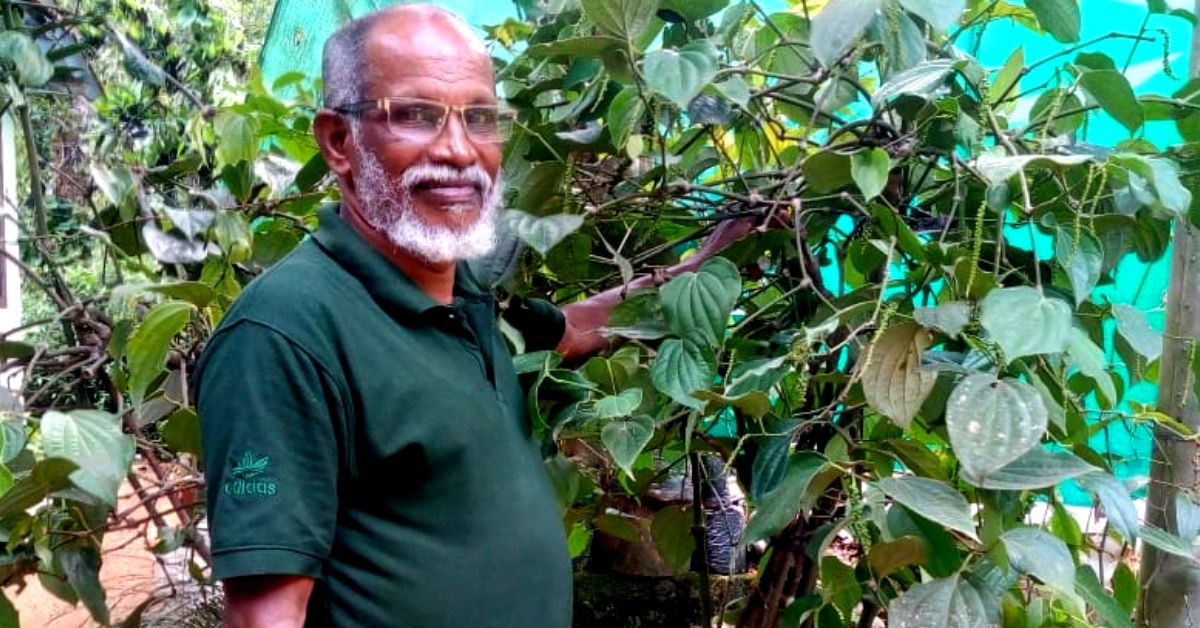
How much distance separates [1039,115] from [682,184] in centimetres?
37

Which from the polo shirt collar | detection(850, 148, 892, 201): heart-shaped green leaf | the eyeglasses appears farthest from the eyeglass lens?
detection(850, 148, 892, 201): heart-shaped green leaf

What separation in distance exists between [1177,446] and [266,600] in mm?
887

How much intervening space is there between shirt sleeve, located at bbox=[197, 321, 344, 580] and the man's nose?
0.76 feet

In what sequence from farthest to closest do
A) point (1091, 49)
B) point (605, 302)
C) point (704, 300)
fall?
1. point (1091, 49)
2. point (605, 302)
3. point (704, 300)

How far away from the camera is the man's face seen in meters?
0.89

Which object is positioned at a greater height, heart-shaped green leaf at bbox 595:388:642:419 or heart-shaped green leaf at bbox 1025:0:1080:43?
heart-shaped green leaf at bbox 1025:0:1080:43

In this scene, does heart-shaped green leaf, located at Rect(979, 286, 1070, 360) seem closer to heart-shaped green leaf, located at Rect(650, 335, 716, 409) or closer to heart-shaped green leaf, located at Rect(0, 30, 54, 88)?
heart-shaped green leaf, located at Rect(650, 335, 716, 409)

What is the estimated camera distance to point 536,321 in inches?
44.7

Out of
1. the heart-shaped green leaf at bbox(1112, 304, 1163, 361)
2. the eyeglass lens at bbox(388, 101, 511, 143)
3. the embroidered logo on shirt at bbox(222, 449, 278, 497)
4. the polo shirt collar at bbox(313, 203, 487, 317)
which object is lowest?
the embroidered logo on shirt at bbox(222, 449, 278, 497)

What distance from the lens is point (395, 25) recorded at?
2.95ft

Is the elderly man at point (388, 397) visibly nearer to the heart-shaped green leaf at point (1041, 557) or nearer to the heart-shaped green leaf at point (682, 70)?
the heart-shaped green leaf at point (682, 70)

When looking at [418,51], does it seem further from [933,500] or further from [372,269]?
[933,500]

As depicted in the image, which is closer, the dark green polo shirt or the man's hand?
the dark green polo shirt

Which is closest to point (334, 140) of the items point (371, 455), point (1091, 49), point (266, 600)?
point (371, 455)
